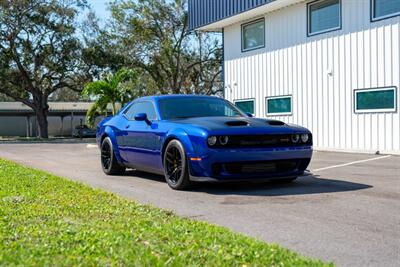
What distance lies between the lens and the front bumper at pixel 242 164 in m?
7.05

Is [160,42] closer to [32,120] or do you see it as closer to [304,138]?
[32,120]

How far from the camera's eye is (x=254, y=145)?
7207 millimetres

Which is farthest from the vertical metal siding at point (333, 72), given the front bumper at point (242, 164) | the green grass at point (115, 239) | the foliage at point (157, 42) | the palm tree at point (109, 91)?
the foliage at point (157, 42)

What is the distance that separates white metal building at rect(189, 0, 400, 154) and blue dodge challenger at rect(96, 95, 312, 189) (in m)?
6.49

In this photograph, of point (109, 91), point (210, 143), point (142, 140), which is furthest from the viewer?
point (109, 91)

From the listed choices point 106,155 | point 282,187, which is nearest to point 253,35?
point 106,155

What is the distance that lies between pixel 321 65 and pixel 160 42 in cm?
2420

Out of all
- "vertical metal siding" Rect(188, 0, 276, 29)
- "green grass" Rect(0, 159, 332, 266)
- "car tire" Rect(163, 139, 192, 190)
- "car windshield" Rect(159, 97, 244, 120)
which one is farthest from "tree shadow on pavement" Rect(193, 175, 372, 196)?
"vertical metal siding" Rect(188, 0, 276, 29)

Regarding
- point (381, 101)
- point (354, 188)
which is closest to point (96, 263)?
point (354, 188)

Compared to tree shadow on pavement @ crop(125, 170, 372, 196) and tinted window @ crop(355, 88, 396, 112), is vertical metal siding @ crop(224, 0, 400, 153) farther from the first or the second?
tree shadow on pavement @ crop(125, 170, 372, 196)

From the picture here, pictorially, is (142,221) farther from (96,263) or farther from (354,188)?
(354,188)

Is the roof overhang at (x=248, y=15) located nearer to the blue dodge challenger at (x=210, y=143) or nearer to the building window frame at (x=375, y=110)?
the building window frame at (x=375, y=110)

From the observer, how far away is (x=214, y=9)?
19.9 meters

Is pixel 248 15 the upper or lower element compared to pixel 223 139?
upper
